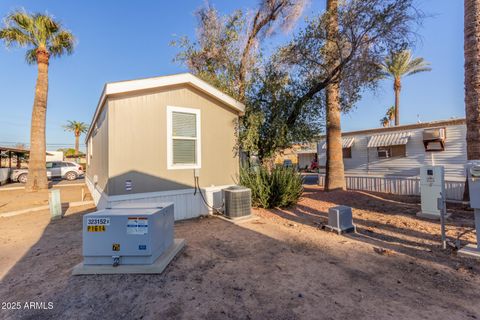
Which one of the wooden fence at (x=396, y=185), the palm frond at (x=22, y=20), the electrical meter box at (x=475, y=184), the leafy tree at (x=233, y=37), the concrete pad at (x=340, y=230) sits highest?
the palm frond at (x=22, y=20)

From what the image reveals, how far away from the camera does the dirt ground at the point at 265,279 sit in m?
2.31

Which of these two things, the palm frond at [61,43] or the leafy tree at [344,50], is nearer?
the leafy tree at [344,50]

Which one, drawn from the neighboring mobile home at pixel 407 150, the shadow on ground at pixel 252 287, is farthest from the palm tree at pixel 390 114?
the shadow on ground at pixel 252 287

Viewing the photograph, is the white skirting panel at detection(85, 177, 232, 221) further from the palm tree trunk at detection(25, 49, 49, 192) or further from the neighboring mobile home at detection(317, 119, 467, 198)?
the palm tree trunk at detection(25, 49, 49, 192)

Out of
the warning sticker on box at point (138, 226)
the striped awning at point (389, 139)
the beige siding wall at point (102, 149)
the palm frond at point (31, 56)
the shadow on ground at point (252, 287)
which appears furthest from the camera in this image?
the palm frond at point (31, 56)

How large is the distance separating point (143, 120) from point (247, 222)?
11.0 feet

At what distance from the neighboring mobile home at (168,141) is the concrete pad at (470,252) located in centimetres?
488

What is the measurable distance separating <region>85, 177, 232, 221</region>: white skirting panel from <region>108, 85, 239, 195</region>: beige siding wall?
12cm

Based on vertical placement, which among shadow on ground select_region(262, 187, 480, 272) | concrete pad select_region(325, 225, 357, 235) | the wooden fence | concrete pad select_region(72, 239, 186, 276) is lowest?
shadow on ground select_region(262, 187, 480, 272)

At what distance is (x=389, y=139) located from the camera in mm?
10523

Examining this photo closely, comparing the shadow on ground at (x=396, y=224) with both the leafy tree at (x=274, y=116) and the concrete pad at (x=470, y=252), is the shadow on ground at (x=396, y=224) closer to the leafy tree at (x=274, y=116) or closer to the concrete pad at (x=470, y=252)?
the concrete pad at (x=470, y=252)

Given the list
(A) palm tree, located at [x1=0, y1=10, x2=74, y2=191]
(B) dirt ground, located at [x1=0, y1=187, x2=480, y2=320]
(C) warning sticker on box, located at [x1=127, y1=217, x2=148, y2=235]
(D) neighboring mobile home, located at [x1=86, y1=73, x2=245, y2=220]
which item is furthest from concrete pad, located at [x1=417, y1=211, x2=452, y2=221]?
(A) palm tree, located at [x1=0, y1=10, x2=74, y2=191]

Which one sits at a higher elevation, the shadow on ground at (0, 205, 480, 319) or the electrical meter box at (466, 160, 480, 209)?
the electrical meter box at (466, 160, 480, 209)

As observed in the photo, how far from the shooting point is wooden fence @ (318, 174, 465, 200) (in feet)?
27.4
